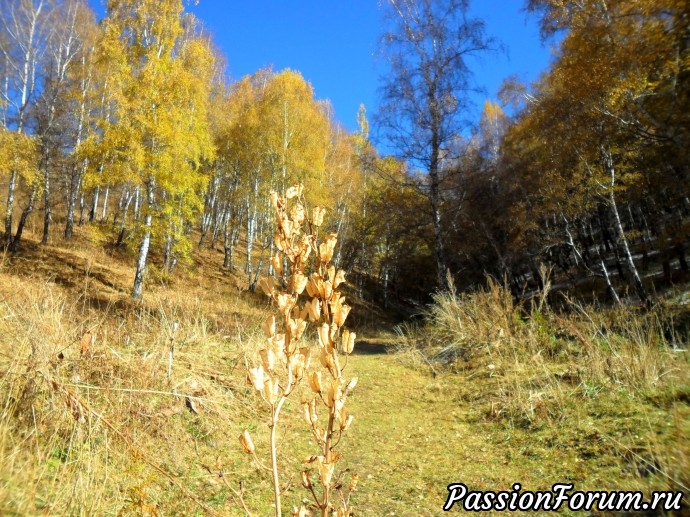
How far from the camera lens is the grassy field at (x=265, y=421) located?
224 centimetres

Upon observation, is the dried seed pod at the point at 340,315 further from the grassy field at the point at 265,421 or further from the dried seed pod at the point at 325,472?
the grassy field at the point at 265,421

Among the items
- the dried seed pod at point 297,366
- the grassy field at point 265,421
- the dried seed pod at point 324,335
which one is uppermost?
the dried seed pod at point 324,335

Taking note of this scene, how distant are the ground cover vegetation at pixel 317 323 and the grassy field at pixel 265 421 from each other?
0.08 feet

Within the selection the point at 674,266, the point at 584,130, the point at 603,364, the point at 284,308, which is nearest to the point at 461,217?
the point at 584,130

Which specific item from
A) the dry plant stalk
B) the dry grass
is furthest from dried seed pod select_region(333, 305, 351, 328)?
the dry grass

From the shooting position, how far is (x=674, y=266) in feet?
54.7

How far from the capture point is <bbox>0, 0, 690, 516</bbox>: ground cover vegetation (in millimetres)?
2027

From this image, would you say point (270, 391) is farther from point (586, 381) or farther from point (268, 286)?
point (586, 381)

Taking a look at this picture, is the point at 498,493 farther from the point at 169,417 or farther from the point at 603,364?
the point at 169,417

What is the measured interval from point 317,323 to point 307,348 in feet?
0.26

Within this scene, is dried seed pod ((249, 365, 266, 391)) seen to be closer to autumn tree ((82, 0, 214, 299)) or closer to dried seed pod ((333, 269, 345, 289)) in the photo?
dried seed pod ((333, 269, 345, 289))

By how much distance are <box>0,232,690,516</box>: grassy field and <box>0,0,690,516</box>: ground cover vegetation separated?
0.03 m

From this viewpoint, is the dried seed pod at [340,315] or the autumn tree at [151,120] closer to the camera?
the dried seed pod at [340,315]

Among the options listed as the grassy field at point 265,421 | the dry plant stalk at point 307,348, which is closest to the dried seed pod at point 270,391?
the dry plant stalk at point 307,348
